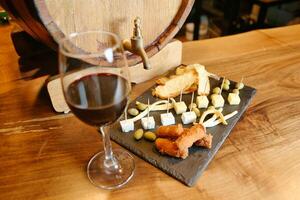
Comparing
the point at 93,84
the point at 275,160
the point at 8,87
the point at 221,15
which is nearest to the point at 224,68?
the point at 275,160

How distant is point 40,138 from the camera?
768 mm

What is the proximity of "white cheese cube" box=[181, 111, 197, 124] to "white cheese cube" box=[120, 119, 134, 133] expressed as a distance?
13cm

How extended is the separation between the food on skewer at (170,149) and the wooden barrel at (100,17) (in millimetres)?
287

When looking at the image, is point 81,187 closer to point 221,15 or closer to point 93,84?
point 93,84

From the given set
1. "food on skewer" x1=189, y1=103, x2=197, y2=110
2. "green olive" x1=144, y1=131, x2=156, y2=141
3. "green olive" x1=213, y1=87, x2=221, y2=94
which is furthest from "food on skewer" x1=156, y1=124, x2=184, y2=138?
"green olive" x1=213, y1=87, x2=221, y2=94

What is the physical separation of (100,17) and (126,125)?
0.96ft

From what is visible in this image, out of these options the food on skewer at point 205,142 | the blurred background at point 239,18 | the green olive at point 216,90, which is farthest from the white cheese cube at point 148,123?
the blurred background at point 239,18

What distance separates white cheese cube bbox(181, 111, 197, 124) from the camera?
0.78 m

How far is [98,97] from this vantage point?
1.84 feet

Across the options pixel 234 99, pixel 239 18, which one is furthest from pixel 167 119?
pixel 239 18

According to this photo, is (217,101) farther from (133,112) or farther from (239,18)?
(239,18)

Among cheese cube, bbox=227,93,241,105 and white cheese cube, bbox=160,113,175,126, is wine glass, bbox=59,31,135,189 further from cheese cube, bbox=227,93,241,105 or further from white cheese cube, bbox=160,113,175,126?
cheese cube, bbox=227,93,241,105

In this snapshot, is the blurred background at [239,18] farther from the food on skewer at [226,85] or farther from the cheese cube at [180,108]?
the cheese cube at [180,108]

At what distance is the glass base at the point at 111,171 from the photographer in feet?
2.15
